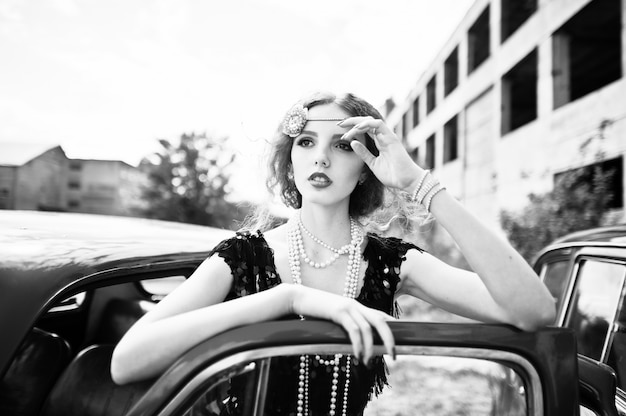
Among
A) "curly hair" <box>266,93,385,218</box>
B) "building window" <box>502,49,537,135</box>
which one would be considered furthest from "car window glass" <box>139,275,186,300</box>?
"building window" <box>502,49,537,135</box>

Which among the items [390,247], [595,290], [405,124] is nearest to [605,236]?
[595,290]

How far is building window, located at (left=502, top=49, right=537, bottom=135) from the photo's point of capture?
51.9 feet

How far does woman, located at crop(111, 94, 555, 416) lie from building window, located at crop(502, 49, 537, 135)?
14853 millimetres

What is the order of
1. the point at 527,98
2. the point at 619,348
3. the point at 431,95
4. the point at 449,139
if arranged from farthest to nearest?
1. the point at 431,95
2. the point at 449,139
3. the point at 527,98
4. the point at 619,348

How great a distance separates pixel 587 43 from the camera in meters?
13.8

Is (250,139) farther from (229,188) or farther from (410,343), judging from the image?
(229,188)

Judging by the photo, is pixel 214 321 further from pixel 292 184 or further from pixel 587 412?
pixel 587 412

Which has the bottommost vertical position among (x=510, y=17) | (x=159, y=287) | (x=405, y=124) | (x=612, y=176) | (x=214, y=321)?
(x=159, y=287)

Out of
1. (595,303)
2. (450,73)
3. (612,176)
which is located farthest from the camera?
(450,73)

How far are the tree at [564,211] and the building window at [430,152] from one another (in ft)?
49.8

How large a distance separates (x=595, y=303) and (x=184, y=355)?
2230 mm

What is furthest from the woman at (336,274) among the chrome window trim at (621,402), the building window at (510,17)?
the building window at (510,17)

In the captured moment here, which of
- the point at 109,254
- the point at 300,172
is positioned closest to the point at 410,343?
the point at 300,172

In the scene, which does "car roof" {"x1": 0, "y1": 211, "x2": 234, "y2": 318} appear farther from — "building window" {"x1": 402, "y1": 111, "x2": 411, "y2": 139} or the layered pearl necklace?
"building window" {"x1": 402, "y1": 111, "x2": 411, "y2": 139}
